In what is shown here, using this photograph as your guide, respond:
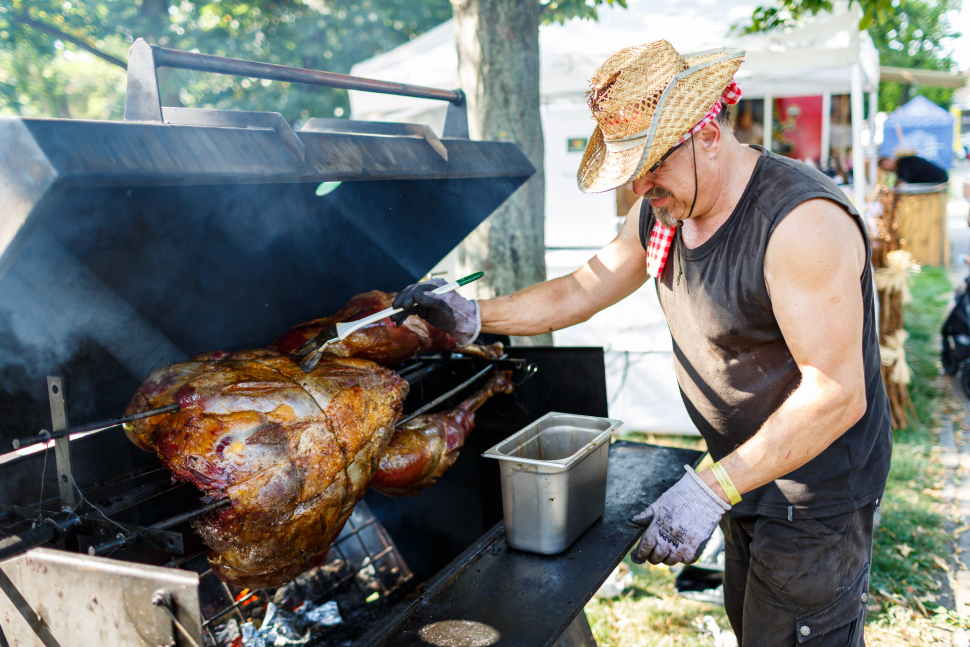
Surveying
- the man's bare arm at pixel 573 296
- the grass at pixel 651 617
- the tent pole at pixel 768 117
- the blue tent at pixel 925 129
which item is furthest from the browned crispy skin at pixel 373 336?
the blue tent at pixel 925 129

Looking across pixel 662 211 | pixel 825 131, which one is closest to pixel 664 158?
pixel 662 211

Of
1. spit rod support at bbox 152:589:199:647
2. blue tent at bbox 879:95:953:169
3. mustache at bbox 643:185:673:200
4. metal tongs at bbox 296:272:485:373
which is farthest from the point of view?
blue tent at bbox 879:95:953:169

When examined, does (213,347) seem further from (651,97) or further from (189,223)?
(651,97)

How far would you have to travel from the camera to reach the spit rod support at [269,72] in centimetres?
159

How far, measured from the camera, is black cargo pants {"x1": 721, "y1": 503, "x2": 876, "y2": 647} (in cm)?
195

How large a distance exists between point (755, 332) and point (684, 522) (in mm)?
567

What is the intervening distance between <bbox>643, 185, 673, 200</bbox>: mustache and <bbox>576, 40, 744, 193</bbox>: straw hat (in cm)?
17

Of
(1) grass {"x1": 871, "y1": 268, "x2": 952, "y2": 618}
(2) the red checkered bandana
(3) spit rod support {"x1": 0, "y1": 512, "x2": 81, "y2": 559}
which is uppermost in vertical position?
(2) the red checkered bandana

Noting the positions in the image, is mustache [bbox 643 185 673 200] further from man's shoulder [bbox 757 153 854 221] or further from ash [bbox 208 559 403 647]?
ash [bbox 208 559 403 647]

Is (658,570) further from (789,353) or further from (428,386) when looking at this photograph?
(789,353)

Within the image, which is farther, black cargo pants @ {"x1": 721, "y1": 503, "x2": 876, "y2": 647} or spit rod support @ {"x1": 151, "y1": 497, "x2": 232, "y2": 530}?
black cargo pants @ {"x1": 721, "y1": 503, "x2": 876, "y2": 647}

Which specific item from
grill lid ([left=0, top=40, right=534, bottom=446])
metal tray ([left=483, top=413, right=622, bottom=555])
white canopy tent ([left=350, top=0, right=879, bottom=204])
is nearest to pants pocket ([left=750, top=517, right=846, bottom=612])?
metal tray ([left=483, top=413, right=622, bottom=555])

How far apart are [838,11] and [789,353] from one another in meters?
5.74

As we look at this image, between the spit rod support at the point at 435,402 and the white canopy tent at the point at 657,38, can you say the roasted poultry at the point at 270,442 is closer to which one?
the spit rod support at the point at 435,402
